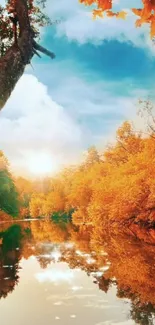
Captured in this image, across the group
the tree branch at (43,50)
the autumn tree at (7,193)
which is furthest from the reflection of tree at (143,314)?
the autumn tree at (7,193)

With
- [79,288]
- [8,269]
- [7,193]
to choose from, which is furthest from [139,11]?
[7,193]

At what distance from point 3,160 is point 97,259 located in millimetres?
53719

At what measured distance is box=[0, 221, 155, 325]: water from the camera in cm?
977

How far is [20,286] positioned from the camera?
13.6 m

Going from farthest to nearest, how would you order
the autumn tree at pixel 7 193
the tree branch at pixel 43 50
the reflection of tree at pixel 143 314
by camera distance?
the autumn tree at pixel 7 193 < the reflection of tree at pixel 143 314 < the tree branch at pixel 43 50

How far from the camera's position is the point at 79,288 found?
13.0m

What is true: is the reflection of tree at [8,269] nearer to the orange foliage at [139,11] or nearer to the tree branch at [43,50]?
the tree branch at [43,50]

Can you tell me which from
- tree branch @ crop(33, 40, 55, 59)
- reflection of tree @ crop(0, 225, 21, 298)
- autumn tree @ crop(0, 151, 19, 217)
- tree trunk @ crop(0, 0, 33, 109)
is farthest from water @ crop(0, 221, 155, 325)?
autumn tree @ crop(0, 151, 19, 217)

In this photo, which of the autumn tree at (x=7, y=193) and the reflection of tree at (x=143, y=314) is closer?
the reflection of tree at (x=143, y=314)

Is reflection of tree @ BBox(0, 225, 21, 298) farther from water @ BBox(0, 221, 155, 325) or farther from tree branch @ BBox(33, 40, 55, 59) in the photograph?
tree branch @ BBox(33, 40, 55, 59)

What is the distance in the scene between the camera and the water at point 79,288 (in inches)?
385

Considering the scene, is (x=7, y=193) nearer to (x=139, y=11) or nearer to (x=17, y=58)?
(x=17, y=58)

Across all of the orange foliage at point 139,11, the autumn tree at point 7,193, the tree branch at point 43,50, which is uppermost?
the autumn tree at point 7,193

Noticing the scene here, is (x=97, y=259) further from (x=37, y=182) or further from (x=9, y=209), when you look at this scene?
(x=37, y=182)
